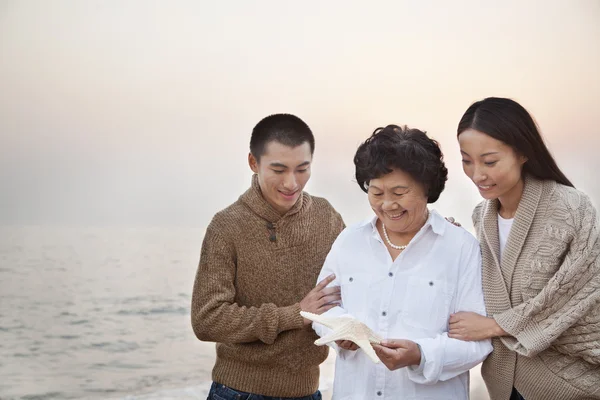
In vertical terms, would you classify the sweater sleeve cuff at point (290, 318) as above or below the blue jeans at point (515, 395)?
above

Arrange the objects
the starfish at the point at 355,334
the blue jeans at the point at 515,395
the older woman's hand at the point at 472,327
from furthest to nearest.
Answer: the blue jeans at the point at 515,395 → the older woman's hand at the point at 472,327 → the starfish at the point at 355,334

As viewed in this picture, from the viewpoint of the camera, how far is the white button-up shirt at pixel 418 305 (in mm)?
2275

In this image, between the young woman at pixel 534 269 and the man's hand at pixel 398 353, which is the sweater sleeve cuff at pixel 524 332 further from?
the man's hand at pixel 398 353

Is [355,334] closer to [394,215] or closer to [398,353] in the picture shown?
[398,353]

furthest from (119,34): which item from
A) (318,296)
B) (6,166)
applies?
(318,296)

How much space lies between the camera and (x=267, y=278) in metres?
2.81

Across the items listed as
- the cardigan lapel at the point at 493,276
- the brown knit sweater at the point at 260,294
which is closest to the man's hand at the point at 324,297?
the brown knit sweater at the point at 260,294

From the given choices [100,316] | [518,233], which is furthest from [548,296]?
[100,316]

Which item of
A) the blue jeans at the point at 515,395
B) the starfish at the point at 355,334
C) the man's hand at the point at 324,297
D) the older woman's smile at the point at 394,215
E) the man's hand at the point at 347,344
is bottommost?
the blue jeans at the point at 515,395

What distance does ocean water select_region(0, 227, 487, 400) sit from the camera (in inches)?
393

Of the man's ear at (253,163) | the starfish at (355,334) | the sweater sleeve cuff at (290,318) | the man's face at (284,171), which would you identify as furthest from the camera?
the man's ear at (253,163)

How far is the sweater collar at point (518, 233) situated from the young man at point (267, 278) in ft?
2.34

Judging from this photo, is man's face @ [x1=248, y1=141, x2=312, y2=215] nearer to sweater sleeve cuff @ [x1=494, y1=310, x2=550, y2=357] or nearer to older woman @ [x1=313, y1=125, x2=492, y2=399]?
older woman @ [x1=313, y1=125, x2=492, y2=399]

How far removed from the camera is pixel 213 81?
1193 centimetres
